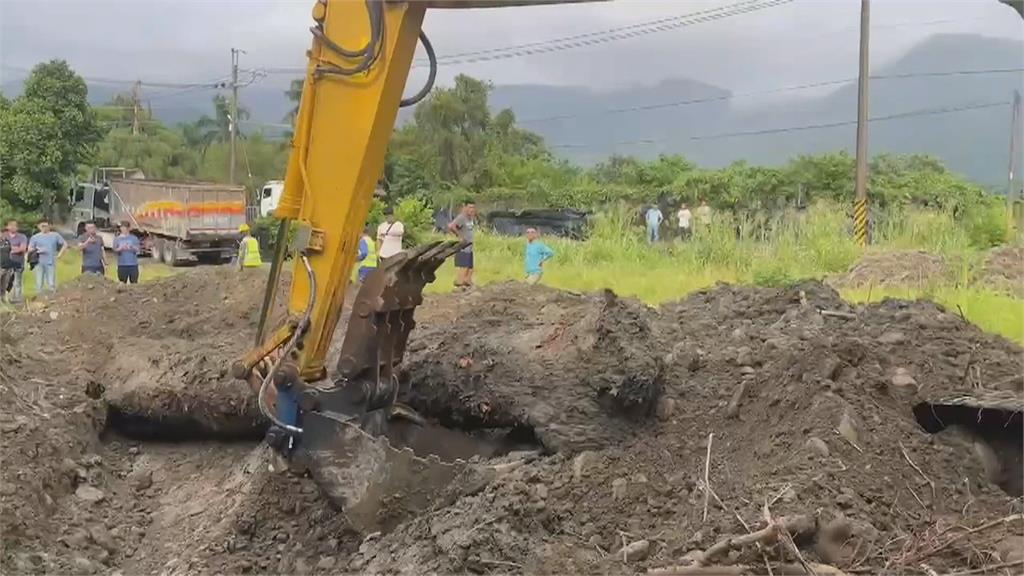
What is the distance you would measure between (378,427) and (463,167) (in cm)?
3791

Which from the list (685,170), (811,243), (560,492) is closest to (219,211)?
(811,243)

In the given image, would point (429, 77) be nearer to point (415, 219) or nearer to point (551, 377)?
point (551, 377)

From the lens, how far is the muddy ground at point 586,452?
13.9 feet

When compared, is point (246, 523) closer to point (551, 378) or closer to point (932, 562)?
point (551, 378)

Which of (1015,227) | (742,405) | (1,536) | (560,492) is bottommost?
(1,536)

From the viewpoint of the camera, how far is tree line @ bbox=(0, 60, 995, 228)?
2805cm

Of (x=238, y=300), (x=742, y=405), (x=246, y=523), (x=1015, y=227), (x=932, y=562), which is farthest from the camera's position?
(x=1015, y=227)

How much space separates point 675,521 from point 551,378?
1438mm

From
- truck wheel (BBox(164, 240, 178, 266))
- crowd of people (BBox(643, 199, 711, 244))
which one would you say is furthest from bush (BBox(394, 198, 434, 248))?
truck wheel (BBox(164, 240, 178, 266))

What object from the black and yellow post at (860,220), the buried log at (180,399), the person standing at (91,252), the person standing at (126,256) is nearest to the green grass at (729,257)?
the black and yellow post at (860,220)

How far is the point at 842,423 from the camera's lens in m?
4.86

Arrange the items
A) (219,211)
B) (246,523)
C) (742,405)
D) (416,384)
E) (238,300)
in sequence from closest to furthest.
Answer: (246,523) → (742,405) → (416,384) → (238,300) → (219,211)

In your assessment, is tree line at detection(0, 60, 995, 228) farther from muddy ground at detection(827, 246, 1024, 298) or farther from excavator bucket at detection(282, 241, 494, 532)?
excavator bucket at detection(282, 241, 494, 532)

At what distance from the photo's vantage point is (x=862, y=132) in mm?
19109
